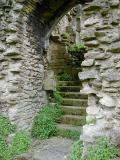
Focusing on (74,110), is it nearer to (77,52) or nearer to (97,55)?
(97,55)

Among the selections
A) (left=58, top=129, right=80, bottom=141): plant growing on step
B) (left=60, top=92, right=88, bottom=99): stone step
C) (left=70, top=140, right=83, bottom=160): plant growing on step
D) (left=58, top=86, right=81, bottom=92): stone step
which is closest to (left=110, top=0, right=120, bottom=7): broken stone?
(left=70, top=140, right=83, bottom=160): plant growing on step

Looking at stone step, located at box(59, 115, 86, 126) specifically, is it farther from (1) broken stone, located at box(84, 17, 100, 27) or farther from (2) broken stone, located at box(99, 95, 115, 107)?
(1) broken stone, located at box(84, 17, 100, 27)

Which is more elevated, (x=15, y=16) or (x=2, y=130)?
(x=15, y=16)

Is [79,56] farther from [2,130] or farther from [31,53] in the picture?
[2,130]

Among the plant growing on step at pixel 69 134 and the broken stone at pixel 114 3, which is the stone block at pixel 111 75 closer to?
the broken stone at pixel 114 3

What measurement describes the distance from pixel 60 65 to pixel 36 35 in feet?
11.0

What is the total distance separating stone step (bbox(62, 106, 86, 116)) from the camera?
22.6 ft

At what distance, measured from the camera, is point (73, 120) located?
6691 millimetres

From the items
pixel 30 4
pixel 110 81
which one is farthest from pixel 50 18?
pixel 110 81

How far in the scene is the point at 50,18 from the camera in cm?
681

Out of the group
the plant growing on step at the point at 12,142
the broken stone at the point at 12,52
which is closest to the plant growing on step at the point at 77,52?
the broken stone at the point at 12,52

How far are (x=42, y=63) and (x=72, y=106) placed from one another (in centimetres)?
146

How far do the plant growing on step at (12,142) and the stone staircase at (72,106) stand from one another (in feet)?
3.63

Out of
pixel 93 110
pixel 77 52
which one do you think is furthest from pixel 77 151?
pixel 77 52
